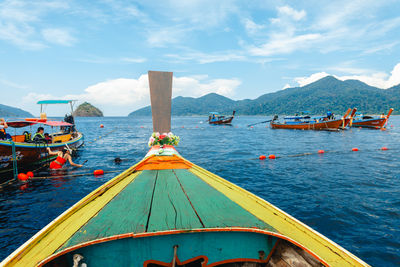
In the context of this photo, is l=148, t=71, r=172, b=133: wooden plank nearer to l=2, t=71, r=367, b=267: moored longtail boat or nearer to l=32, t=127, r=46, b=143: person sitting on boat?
l=2, t=71, r=367, b=267: moored longtail boat

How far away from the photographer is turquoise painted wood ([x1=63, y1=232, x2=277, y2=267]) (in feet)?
7.22

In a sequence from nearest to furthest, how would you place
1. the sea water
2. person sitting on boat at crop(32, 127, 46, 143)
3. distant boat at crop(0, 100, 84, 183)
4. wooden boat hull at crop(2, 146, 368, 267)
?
wooden boat hull at crop(2, 146, 368, 267), the sea water, distant boat at crop(0, 100, 84, 183), person sitting on boat at crop(32, 127, 46, 143)

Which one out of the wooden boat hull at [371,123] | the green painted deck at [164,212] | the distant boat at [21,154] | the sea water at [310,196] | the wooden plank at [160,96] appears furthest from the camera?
the wooden boat hull at [371,123]

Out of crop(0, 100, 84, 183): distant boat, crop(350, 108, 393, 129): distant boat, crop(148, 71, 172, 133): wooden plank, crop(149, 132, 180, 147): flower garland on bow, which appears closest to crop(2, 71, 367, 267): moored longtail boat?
crop(149, 132, 180, 147): flower garland on bow

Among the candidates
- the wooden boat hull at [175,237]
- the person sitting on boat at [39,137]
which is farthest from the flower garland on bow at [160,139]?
the person sitting on boat at [39,137]

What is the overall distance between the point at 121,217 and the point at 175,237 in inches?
32.6

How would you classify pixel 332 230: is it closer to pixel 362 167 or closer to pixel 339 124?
pixel 362 167

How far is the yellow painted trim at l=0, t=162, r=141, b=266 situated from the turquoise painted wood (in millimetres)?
251

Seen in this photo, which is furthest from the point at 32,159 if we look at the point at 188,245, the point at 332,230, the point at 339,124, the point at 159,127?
the point at 339,124

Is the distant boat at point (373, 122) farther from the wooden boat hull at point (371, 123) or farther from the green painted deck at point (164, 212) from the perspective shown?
the green painted deck at point (164, 212)

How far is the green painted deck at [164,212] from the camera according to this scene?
2.28 m

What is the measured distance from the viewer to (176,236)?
231 cm

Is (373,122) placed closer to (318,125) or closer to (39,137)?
(318,125)

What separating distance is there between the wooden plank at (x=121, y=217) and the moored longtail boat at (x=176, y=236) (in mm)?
11
